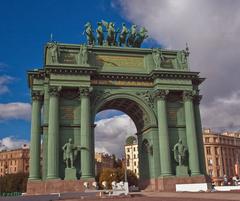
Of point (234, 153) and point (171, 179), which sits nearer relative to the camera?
point (171, 179)

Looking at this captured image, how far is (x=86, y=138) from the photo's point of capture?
36531 mm

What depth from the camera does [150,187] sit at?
39344 mm

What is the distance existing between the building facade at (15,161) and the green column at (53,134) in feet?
289

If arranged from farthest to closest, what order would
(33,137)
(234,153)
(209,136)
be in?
(234,153), (209,136), (33,137)

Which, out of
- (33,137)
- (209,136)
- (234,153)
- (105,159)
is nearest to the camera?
(33,137)

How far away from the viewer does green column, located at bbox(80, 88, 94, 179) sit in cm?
3578

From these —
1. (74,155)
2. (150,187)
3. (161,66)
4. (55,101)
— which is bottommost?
(150,187)

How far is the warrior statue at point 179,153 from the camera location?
126 feet

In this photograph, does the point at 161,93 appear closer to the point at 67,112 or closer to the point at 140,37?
the point at 140,37

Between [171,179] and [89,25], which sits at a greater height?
[89,25]

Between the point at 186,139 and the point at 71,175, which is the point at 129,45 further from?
the point at 71,175

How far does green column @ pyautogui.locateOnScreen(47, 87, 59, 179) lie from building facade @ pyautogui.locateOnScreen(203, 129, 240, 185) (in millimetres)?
68205

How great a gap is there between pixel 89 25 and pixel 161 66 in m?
9.74

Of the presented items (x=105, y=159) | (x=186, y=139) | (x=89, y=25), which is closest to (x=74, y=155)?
(x=186, y=139)
